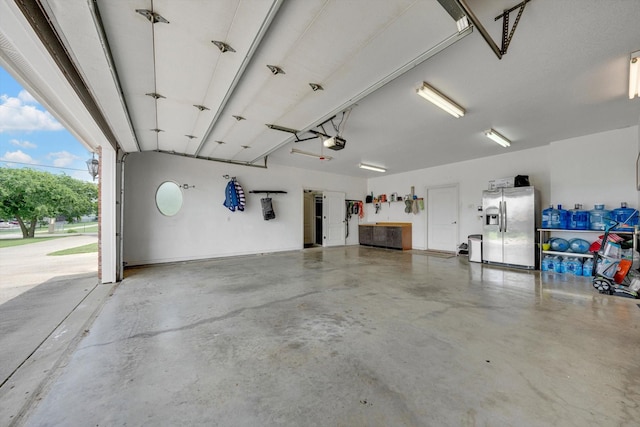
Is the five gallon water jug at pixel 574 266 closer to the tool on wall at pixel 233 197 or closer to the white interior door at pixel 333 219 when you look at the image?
the white interior door at pixel 333 219

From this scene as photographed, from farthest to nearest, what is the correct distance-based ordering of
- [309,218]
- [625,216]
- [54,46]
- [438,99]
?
[309,218]
[625,216]
[438,99]
[54,46]

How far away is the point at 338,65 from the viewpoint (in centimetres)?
228

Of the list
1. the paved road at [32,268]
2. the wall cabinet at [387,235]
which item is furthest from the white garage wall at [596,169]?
the paved road at [32,268]

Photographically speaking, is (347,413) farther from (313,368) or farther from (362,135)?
(362,135)

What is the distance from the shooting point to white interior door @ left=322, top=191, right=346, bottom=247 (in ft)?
28.7

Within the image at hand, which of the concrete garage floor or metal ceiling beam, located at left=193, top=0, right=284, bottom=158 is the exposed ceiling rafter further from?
the concrete garage floor

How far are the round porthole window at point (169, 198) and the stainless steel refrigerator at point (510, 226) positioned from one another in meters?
7.92

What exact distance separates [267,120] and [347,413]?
3.67m

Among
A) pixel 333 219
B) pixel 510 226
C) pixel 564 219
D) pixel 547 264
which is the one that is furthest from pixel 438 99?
pixel 333 219

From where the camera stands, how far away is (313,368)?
5.85 ft

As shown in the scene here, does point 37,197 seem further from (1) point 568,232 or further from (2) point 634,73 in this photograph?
(1) point 568,232

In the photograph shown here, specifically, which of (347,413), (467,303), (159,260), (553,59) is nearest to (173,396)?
(347,413)

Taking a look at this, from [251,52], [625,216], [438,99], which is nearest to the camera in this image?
[251,52]

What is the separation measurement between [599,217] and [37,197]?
1744 centimetres
